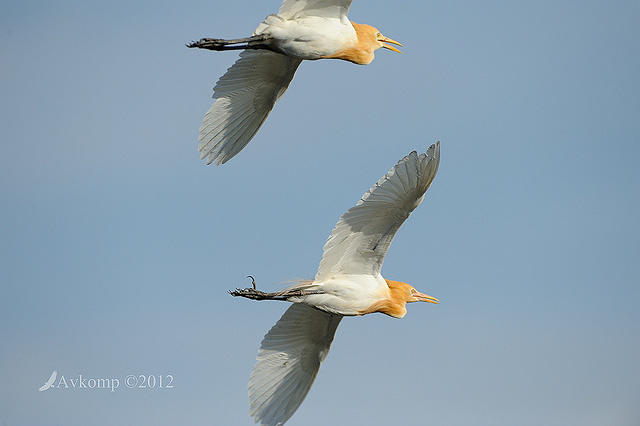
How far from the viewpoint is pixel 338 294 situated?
1744 cm

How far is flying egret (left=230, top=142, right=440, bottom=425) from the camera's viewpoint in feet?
54.2

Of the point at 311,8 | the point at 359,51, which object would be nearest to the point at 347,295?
the point at 359,51

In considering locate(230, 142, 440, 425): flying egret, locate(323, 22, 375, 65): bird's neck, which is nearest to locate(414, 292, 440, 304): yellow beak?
locate(230, 142, 440, 425): flying egret

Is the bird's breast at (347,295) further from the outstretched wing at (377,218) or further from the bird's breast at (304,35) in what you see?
the bird's breast at (304,35)

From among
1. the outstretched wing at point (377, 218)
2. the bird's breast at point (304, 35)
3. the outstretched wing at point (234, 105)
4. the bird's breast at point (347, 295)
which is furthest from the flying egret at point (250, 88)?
the bird's breast at point (347, 295)

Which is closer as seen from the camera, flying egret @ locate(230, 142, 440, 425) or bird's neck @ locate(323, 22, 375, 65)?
flying egret @ locate(230, 142, 440, 425)

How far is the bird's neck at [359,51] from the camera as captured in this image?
59.7 ft

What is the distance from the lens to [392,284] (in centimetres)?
1825

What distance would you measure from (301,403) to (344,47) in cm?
501

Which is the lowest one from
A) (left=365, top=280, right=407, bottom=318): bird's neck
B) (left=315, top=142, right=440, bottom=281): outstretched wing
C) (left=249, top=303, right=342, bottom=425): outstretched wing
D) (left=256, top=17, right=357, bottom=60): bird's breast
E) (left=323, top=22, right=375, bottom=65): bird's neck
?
(left=249, top=303, right=342, bottom=425): outstretched wing

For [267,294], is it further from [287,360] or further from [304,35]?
[304,35]

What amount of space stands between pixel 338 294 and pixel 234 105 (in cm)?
358

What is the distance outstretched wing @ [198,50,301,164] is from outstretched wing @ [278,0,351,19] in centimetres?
182

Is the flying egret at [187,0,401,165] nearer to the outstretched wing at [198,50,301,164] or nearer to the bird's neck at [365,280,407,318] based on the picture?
the outstretched wing at [198,50,301,164]
